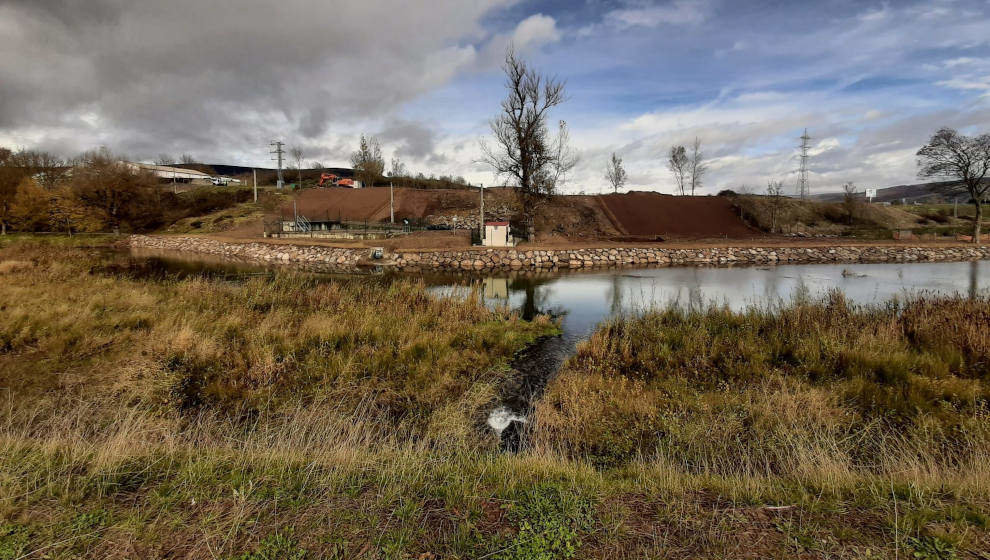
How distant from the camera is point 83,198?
4078cm

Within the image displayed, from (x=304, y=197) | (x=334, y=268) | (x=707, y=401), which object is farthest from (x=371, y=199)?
(x=707, y=401)

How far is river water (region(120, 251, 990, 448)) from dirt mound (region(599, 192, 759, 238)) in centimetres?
1399

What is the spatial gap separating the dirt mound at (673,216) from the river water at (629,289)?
13986 millimetres

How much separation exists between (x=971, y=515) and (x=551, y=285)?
57.7ft

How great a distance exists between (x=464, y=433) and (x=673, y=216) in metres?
43.3

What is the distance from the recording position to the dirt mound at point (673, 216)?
1588 inches

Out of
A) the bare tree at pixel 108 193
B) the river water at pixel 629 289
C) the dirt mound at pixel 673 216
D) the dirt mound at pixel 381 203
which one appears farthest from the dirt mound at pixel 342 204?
the dirt mound at pixel 673 216

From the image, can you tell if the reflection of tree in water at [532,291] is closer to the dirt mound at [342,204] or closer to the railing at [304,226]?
the railing at [304,226]

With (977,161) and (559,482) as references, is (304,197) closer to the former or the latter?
(559,482)

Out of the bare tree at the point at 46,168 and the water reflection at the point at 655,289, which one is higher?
the bare tree at the point at 46,168

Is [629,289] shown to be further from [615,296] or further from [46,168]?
[46,168]

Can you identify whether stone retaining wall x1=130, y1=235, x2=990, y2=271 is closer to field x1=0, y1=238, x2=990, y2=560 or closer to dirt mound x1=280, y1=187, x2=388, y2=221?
field x1=0, y1=238, x2=990, y2=560

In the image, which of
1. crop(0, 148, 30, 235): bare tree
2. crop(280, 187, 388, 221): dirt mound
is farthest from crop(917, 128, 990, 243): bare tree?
crop(0, 148, 30, 235): bare tree

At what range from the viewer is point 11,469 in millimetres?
3289
